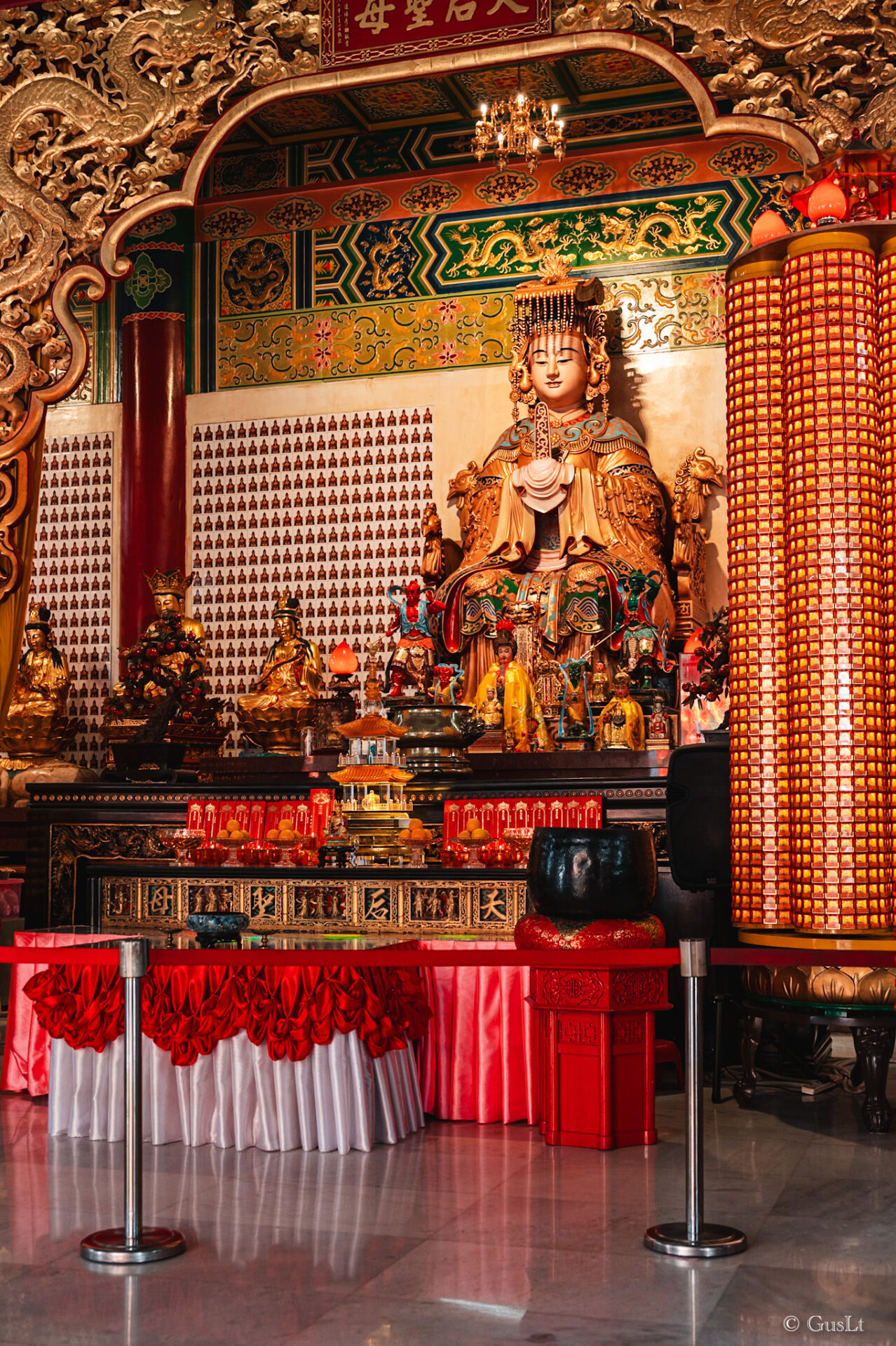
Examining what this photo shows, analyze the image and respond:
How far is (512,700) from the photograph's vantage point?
8.01 metres

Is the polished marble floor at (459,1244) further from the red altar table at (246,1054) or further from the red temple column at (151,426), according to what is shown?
the red temple column at (151,426)

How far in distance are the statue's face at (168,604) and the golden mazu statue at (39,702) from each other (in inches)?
41.6

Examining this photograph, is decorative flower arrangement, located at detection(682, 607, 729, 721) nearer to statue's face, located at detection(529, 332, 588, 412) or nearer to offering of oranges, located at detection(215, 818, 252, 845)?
offering of oranges, located at detection(215, 818, 252, 845)

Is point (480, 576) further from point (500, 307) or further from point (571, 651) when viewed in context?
point (500, 307)

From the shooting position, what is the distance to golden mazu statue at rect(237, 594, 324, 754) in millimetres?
9047

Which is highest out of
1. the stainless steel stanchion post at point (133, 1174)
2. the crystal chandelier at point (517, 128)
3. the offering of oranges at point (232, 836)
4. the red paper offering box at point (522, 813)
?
the crystal chandelier at point (517, 128)

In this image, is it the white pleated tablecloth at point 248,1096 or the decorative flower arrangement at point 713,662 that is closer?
the white pleated tablecloth at point 248,1096

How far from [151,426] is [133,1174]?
8176mm

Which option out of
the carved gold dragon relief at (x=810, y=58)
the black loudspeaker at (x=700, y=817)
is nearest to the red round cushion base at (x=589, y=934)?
→ the black loudspeaker at (x=700, y=817)

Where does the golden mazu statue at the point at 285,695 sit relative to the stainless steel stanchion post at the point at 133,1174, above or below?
above

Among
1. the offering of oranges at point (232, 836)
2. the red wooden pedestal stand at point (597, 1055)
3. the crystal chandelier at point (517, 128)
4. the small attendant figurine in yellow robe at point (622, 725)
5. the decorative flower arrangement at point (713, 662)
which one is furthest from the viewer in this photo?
the crystal chandelier at point (517, 128)

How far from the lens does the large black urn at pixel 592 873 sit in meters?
4.18

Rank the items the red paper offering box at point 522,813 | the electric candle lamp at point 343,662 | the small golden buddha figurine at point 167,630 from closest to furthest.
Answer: the red paper offering box at point 522,813
the electric candle lamp at point 343,662
the small golden buddha figurine at point 167,630

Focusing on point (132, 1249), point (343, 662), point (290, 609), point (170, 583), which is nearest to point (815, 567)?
point (132, 1249)
